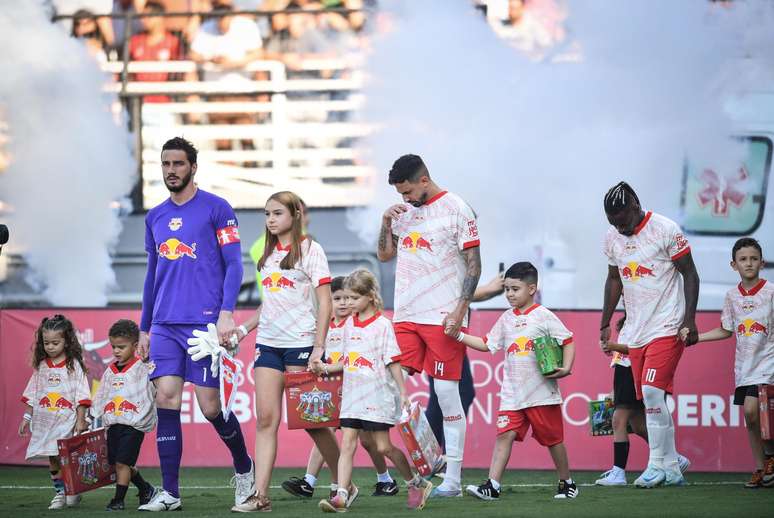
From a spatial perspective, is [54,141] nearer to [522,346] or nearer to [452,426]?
[522,346]

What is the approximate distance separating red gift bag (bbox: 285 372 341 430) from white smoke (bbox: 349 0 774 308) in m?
5.46

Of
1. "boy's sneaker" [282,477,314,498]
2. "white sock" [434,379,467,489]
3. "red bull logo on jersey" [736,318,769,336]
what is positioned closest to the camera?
"white sock" [434,379,467,489]

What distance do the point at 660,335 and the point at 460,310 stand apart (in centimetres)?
148

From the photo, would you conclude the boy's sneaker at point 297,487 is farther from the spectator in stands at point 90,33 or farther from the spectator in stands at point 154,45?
the spectator in stands at point 90,33

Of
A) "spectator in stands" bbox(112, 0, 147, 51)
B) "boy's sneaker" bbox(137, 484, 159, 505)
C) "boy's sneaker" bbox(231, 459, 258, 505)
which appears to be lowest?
"boy's sneaker" bbox(137, 484, 159, 505)

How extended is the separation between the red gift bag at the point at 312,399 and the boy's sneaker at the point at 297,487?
0.60 metres

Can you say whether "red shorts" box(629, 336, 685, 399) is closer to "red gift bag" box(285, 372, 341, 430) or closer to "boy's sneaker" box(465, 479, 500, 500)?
"boy's sneaker" box(465, 479, 500, 500)

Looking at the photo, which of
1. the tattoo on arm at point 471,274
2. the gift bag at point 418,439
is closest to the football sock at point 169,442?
the gift bag at point 418,439

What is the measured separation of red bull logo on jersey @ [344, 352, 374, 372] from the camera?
309 inches

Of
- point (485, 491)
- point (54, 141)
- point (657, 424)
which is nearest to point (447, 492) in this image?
point (485, 491)

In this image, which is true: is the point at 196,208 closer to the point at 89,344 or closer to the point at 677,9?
the point at 89,344

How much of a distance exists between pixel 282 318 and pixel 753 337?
3.51 metres

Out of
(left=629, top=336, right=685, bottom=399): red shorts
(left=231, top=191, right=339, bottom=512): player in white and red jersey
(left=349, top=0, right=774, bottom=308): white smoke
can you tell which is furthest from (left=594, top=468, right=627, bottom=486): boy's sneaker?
(left=349, top=0, right=774, bottom=308): white smoke

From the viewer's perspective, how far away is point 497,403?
10727mm
